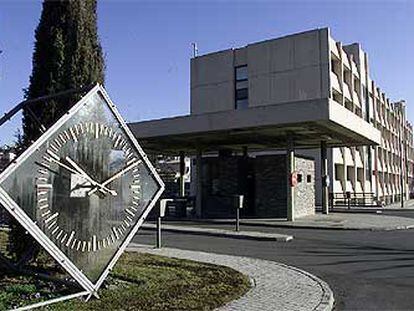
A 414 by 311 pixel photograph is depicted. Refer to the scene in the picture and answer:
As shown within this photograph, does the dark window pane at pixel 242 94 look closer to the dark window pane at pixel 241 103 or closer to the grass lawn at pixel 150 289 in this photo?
the dark window pane at pixel 241 103

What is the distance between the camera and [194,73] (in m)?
49.3

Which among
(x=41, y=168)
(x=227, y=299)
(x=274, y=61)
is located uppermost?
(x=274, y=61)

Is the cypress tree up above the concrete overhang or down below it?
below

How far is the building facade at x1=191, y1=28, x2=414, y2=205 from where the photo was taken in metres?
41.2

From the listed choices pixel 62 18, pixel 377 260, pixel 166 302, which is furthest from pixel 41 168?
pixel 377 260

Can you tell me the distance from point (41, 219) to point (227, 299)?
2977 millimetres

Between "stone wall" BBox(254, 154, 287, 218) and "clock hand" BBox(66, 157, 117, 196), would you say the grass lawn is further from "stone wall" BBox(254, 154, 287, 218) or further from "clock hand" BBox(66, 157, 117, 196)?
"stone wall" BBox(254, 154, 287, 218)

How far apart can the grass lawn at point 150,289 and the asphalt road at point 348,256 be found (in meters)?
1.88

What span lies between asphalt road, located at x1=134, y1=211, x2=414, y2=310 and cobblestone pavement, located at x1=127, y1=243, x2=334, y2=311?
313 millimetres

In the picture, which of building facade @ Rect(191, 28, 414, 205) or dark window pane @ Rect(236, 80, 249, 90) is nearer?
building facade @ Rect(191, 28, 414, 205)

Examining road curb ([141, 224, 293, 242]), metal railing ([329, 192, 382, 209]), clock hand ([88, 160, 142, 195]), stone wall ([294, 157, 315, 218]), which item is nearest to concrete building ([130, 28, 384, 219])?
stone wall ([294, 157, 315, 218])

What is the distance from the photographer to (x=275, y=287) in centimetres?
873

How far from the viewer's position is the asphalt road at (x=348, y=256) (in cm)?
822

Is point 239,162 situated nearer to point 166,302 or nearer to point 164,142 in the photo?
point 164,142
